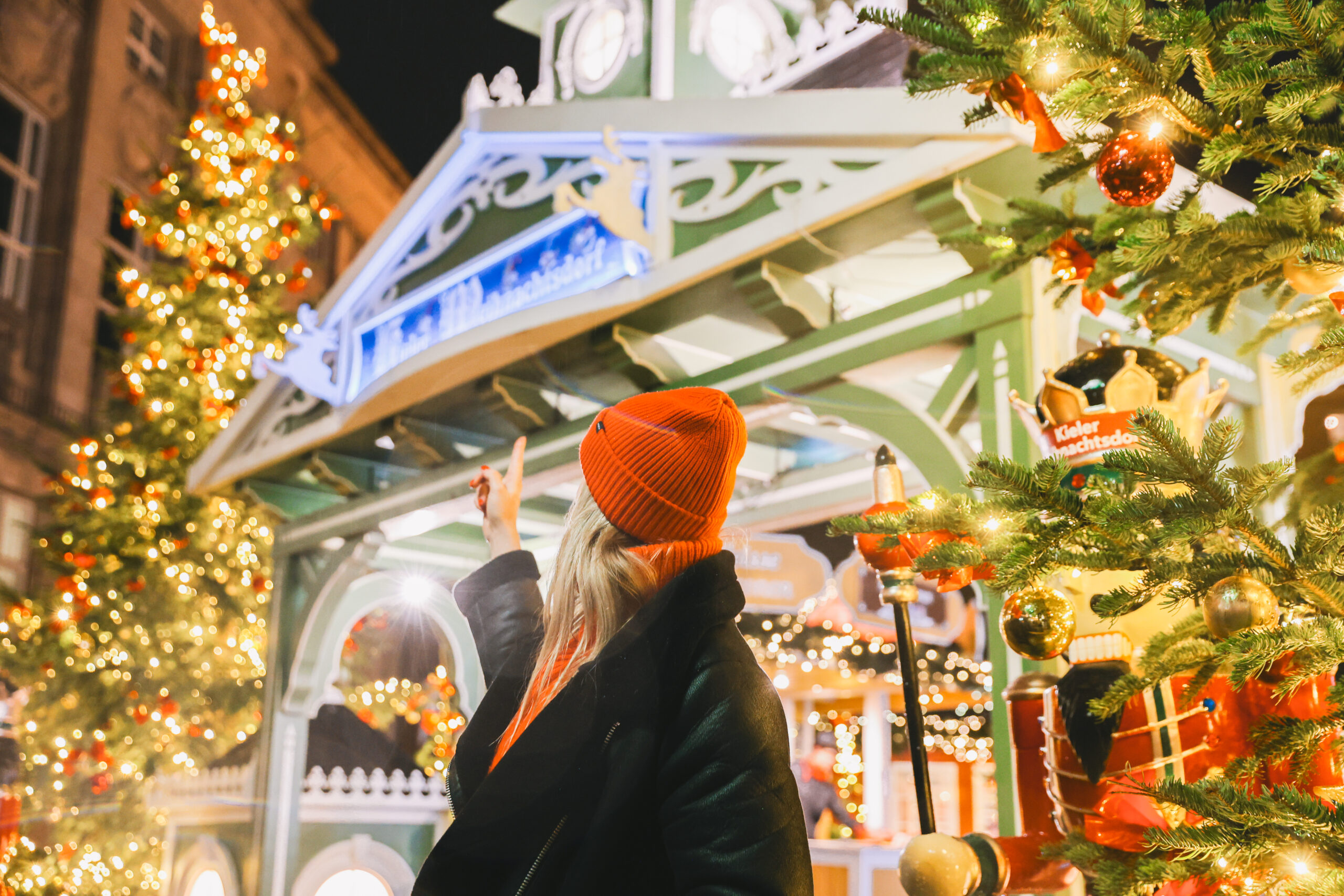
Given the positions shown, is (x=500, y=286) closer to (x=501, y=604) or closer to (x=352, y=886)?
(x=501, y=604)

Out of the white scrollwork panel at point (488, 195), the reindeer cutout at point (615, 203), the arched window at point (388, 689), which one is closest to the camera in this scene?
the reindeer cutout at point (615, 203)

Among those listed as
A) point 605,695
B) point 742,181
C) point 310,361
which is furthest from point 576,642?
point 310,361

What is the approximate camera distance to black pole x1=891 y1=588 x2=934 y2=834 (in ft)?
7.09

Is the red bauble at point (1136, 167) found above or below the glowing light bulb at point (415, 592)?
below

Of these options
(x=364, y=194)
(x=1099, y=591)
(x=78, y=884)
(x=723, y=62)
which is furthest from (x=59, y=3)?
(x=1099, y=591)

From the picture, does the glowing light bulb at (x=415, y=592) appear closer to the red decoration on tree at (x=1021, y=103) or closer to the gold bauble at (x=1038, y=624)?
the gold bauble at (x=1038, y=624)

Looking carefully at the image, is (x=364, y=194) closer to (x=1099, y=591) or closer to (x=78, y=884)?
(x=78, y=884)

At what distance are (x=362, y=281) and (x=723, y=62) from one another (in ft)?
Result: 7.40

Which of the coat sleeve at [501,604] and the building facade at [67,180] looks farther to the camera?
the building facade at [67,180]

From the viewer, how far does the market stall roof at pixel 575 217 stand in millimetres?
3504

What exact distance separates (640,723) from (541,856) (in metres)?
0.21

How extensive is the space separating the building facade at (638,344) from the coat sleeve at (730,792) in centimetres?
49

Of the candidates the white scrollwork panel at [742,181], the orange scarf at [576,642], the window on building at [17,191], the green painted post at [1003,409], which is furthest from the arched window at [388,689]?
the window on building at [17,191]

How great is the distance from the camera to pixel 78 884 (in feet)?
26.3
